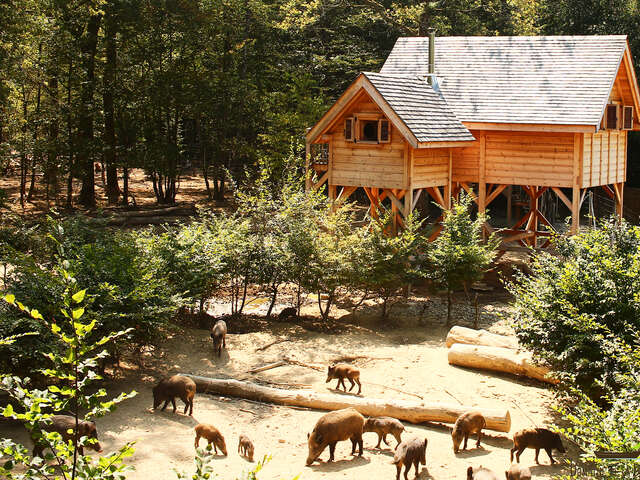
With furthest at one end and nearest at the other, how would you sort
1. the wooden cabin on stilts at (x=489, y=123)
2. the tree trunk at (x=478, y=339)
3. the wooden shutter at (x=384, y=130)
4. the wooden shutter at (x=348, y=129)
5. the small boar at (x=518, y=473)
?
the wooden shutter at (x=348, y=129), the wooden cabin on stilts at (x=489, y=123), the wooden shutter at (x=384, y=130), the tree trunk at (x=478, y=339), the small boar at (x=518, y=473)

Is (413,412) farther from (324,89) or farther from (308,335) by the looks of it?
(324,89)

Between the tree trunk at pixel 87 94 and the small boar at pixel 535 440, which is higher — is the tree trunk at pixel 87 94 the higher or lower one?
the higher one

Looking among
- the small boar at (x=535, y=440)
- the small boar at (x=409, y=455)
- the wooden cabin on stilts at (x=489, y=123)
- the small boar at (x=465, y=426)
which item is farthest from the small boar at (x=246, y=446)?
the wooden cabin on stilts at (x=489, y=123)

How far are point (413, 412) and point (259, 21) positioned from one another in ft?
93.6

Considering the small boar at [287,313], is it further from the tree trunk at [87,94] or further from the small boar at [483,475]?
the tree trunk at [87,94]

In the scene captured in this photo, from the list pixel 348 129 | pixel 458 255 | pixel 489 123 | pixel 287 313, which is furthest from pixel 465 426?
pixel 489 123

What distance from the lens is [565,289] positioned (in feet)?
38.1

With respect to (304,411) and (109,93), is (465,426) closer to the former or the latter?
(304,411)

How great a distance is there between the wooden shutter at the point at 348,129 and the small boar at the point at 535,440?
42.7 ft

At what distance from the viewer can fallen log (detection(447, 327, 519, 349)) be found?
14.9 meters

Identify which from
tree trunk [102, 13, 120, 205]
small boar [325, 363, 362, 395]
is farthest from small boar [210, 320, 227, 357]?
tree trunk [102, 13, 120, 205]

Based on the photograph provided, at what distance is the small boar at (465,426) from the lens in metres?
10.2

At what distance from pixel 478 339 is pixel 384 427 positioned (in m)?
5.44

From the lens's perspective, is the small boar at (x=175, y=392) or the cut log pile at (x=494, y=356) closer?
the small boar at (x=175, y=392)
